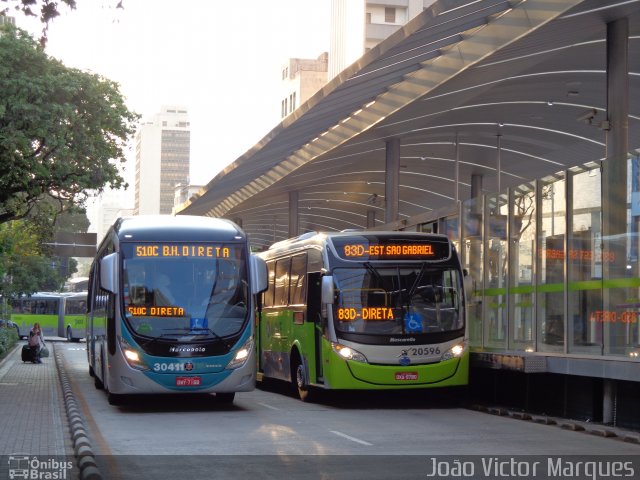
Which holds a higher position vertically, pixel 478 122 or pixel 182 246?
pixel 478 122

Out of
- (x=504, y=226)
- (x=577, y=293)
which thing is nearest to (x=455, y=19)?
(x=504, y=226)

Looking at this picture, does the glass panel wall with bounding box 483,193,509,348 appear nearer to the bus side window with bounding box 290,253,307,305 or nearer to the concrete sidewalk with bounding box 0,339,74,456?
the bus side window with bounding box 290,253,307,305

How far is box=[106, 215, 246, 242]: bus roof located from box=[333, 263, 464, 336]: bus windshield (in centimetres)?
201

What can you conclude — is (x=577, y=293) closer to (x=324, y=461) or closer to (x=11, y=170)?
(x=324, y=461)

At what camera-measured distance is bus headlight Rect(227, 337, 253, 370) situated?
18938 mm

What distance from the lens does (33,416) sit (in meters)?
17.8

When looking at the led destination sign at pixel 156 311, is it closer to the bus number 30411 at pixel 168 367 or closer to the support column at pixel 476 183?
the bus number 30411 at pixel 168 367

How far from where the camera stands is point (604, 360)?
605 inches

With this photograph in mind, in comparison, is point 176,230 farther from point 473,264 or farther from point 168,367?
point 473,264

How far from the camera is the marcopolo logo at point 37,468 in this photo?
1045cm

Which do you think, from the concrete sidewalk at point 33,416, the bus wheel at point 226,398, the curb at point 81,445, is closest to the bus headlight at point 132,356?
the curb at point 81,445

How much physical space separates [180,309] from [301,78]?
324 feet

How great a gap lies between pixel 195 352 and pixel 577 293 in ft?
19.9

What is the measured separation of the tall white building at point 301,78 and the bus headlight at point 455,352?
93954 mm
